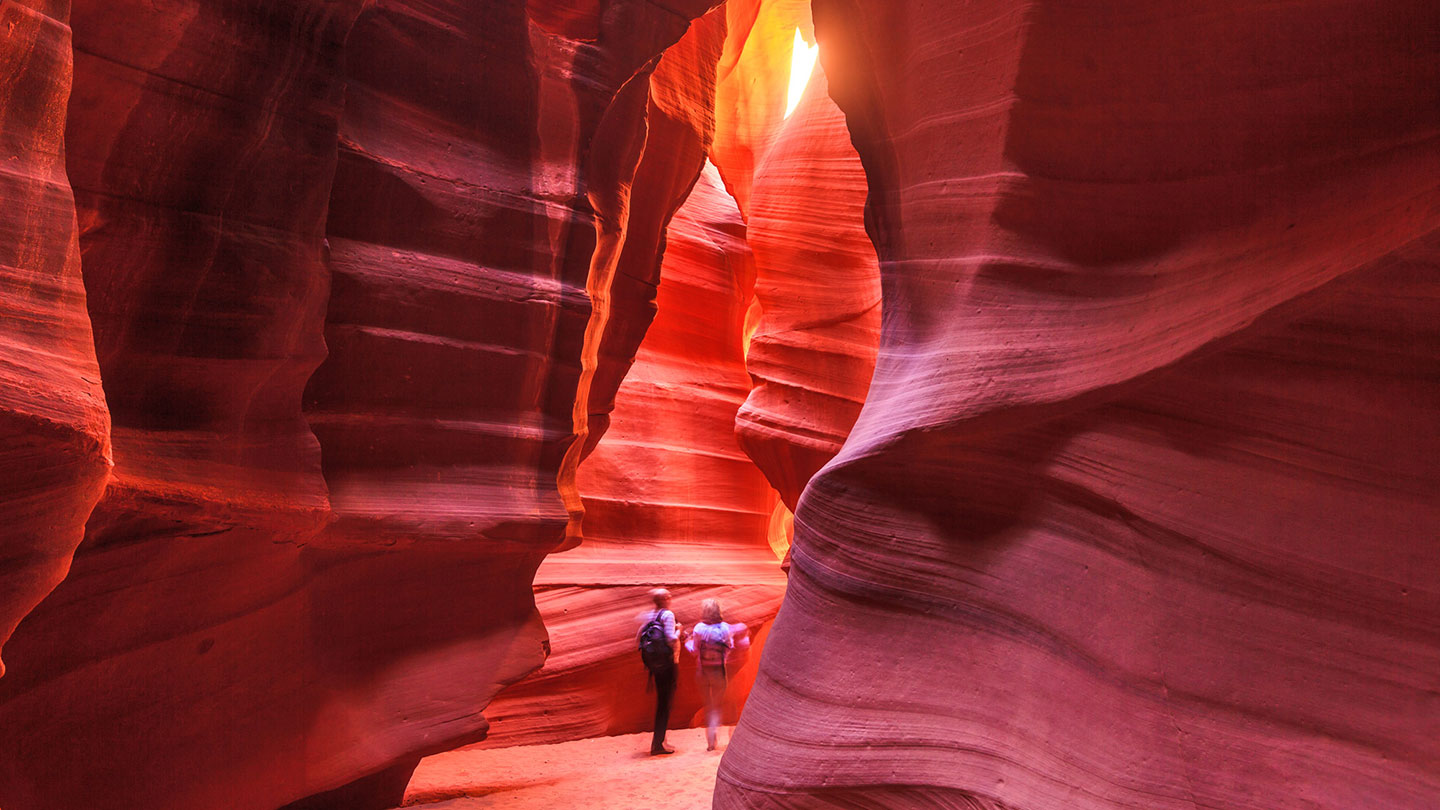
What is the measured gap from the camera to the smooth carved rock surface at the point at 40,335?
7.47ft

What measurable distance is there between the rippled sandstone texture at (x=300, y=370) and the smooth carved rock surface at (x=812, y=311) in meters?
3.57

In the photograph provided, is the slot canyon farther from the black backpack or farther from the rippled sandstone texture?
the black backpack

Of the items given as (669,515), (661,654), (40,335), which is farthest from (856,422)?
(669,515)

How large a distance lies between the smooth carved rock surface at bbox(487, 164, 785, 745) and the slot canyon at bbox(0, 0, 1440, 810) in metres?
1.63

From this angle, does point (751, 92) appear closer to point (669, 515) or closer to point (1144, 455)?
point (669, 515)

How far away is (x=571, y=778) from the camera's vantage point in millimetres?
6516

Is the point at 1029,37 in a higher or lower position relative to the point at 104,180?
higher

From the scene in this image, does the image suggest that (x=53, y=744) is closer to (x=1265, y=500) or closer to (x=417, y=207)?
(x=417, y=207)

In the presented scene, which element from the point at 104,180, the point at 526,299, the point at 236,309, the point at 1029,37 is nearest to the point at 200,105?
the point at 104,180

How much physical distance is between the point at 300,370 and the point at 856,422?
8.52ft

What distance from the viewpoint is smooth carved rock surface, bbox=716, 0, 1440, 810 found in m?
2.28

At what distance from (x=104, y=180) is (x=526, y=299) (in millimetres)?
2178

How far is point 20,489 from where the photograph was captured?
240 centimetres

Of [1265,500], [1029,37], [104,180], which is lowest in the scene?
[1265,500]
